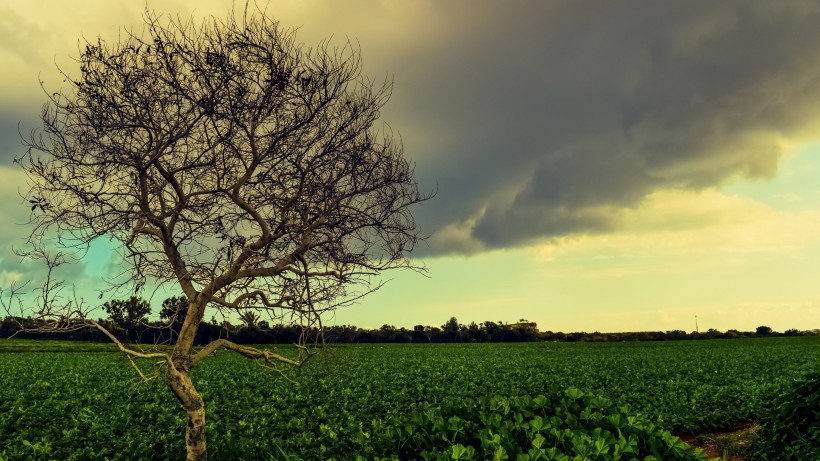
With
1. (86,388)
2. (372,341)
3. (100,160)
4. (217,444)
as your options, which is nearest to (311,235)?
(100,160)

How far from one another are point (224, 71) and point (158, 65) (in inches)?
50.4

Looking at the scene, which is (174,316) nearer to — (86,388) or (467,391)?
(467,391)

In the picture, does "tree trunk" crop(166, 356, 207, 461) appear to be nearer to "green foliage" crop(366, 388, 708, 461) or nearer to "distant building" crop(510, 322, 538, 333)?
"green foliage" crop(366, 388, 708, 461)

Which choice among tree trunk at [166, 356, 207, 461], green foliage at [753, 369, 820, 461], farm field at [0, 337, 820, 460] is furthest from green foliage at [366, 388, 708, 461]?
green foliage at [753, 369, 820, 461]

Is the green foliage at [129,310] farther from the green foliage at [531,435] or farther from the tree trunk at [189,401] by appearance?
the green foliage at [531,435]

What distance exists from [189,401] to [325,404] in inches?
468

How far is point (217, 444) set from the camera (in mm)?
11305

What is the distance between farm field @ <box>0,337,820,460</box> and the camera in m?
7.40

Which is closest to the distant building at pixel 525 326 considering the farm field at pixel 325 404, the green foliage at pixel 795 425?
the farm field at pixel 325 404

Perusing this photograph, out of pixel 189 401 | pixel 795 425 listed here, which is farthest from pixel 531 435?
pixel 795 425

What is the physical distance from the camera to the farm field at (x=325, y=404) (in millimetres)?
7402

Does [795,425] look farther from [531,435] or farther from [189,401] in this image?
[189,401]

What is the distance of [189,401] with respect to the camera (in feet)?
29.8

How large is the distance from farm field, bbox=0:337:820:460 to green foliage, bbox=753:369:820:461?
52 cm
